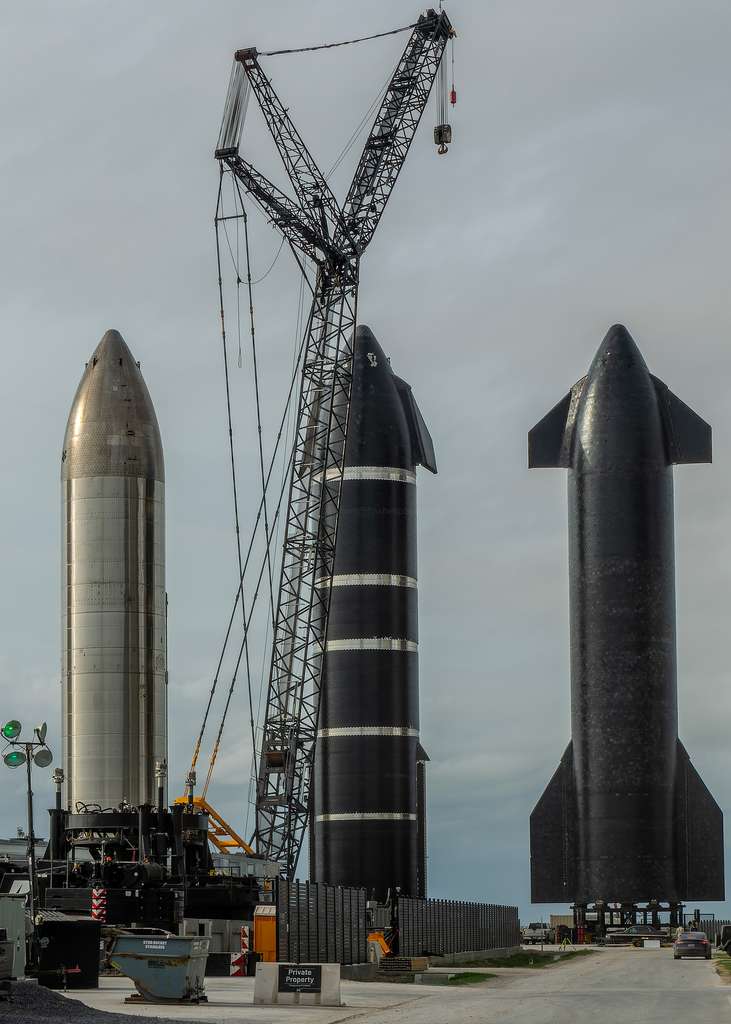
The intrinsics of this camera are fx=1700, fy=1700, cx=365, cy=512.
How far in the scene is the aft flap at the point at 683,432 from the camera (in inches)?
3049

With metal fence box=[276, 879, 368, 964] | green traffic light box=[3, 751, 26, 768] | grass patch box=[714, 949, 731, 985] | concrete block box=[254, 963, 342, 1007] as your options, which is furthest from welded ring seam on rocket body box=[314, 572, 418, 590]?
concrete block box=[254, 963, 342, 1007]

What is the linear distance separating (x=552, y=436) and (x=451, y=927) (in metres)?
23.8

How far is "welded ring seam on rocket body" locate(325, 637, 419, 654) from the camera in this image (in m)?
77.4

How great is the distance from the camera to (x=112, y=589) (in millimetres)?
55562

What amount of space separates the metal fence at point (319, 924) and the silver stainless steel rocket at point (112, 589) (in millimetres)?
7890

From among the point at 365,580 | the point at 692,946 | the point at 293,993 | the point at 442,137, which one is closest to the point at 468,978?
the point at 692,946

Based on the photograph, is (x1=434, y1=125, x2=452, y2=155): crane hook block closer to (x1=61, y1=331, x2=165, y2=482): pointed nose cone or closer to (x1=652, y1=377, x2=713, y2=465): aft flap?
(x1=652, y1=377, x2=713, y2=465): aft flap

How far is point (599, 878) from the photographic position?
7594 cm

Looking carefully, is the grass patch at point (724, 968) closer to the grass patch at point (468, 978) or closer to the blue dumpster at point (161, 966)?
the grass patch at point (468, 978)

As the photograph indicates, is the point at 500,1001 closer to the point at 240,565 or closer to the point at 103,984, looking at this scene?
the point at 103,984

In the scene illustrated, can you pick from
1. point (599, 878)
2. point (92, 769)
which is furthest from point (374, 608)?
point (92, 769)

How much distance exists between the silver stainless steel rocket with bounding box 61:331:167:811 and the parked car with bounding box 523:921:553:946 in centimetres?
4631

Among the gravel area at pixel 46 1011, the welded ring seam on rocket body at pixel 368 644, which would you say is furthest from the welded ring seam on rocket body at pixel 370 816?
the gravel area at pixel 46 1011

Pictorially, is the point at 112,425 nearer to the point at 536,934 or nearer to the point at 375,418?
the point at 375,418
